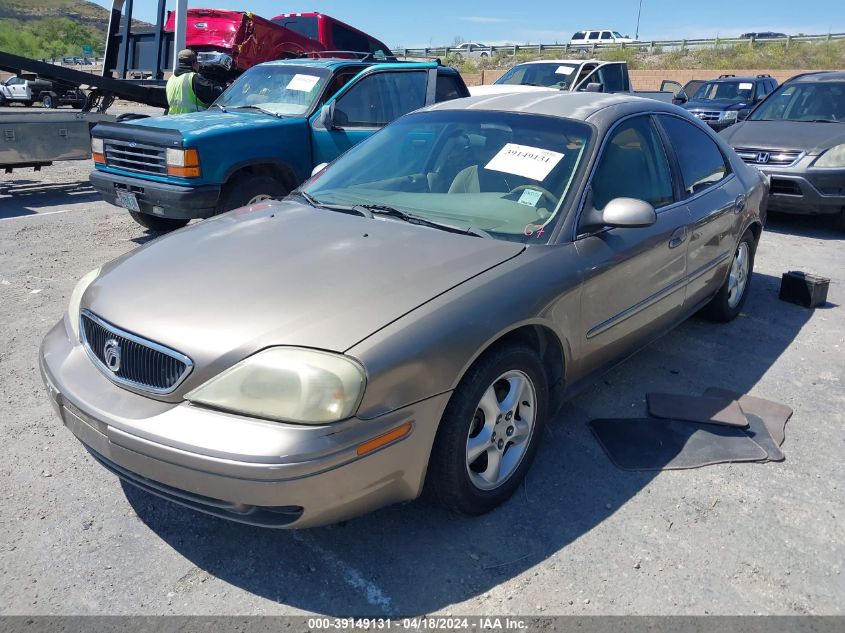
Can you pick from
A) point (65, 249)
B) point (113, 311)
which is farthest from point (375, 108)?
point (113, 311)

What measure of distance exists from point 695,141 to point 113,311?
3554 mm

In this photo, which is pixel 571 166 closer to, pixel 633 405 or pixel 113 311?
pixel 633 405

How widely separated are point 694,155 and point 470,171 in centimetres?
163

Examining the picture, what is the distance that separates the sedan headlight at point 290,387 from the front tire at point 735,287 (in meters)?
3.48

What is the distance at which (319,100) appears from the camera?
23.0 ft

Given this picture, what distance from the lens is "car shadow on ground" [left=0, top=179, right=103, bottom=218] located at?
8398 millimetres

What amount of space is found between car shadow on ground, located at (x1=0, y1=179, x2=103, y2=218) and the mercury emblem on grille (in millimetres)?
6675

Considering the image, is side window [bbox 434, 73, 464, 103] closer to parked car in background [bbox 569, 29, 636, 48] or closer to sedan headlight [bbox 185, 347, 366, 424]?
sedan headlight [bbox 185, 347, 366, 424]

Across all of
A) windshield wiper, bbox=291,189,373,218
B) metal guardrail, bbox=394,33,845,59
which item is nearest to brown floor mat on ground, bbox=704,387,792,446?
windshield wiper, bbox=291,189,373,218

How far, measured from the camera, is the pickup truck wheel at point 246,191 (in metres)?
6.15

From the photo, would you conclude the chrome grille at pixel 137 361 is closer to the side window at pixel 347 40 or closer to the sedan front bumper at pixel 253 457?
the sedan front bumper at pixel 253 457

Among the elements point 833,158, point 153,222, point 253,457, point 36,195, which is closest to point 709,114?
point 833,158

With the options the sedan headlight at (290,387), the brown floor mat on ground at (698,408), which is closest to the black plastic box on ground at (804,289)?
the brown floor mat on ground at (698,408)

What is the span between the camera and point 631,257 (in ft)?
10.9
